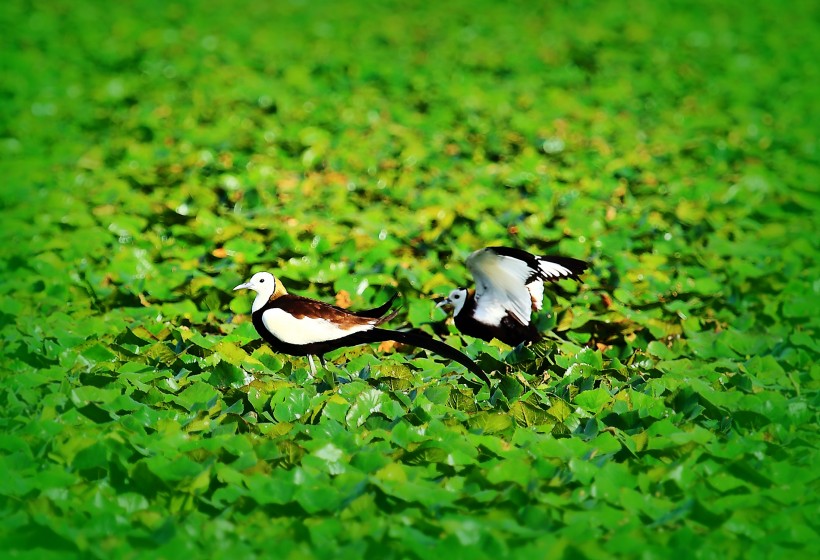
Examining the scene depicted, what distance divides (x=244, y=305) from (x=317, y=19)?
7.64m

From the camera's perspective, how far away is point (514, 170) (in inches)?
271

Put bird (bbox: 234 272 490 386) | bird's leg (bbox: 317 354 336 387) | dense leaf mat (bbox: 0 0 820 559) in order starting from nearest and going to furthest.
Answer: dense leaf mat (bbox: 0 0 820 559) < bird's leg (bbox: 317 354 336 387) < bird (bbox: 234 272 490 386)

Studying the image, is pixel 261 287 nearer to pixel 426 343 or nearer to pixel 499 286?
pixel 426 343

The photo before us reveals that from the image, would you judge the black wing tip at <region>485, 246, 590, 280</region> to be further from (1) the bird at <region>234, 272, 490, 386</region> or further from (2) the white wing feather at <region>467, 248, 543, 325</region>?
(1) the bird at <region>234, 272, 490, 386</region>

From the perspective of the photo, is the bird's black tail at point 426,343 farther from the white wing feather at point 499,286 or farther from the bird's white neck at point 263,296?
the bird's white neck at point 263,296

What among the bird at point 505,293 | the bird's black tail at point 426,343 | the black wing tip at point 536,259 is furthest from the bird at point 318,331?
the black wing tip at point 536,259

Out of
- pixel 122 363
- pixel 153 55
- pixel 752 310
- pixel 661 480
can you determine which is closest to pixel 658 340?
pixel 752 310

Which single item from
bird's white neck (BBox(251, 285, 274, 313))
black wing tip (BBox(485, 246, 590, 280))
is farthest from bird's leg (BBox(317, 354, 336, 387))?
black wing tip (BBox(485, 246, 590, 280))

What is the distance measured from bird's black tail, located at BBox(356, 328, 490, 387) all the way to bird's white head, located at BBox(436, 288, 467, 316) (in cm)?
32

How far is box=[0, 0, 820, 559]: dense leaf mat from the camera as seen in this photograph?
296 cm

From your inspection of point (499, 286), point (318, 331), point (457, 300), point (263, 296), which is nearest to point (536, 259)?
point (499, 286)

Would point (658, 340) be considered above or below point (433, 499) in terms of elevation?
below

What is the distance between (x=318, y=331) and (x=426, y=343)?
0.40 meters

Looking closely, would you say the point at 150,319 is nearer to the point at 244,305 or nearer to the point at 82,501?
the point at 244,305
